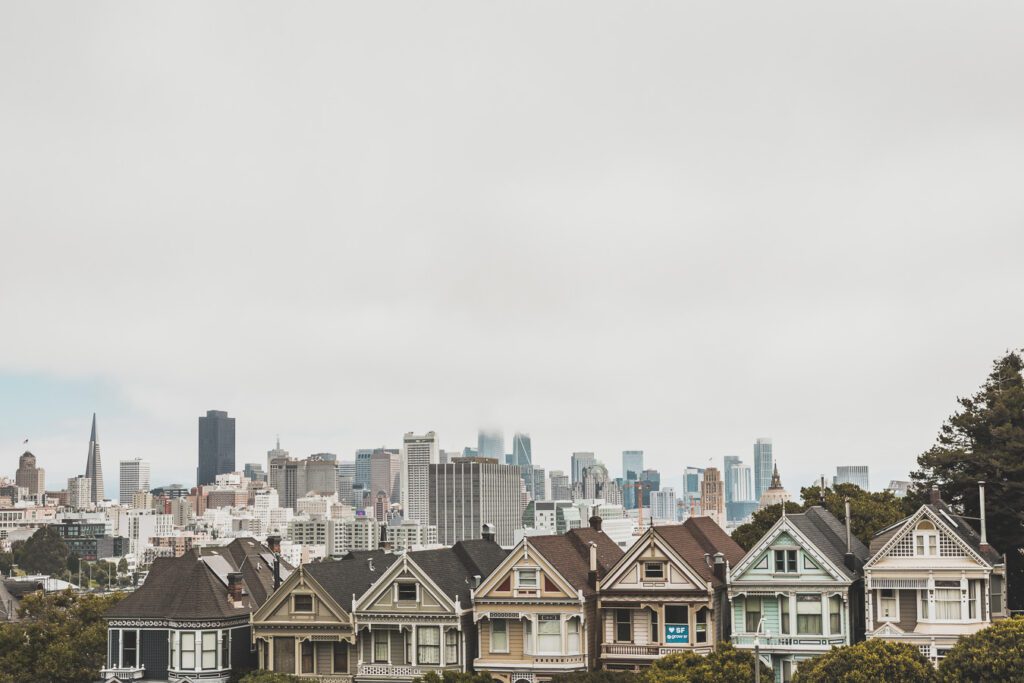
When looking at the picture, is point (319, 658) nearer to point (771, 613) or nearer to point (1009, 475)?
point (771, 613)

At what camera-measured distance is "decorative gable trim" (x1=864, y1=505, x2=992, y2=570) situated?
59156 mm

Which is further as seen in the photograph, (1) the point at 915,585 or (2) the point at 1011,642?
(1) the point at 915,585

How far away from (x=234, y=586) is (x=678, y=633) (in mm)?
22283

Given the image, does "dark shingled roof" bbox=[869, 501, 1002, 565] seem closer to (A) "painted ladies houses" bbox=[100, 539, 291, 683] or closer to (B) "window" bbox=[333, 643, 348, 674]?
(B) "window" bbox=[333, 643, 348, 674]

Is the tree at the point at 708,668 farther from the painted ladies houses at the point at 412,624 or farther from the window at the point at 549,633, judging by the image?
the painted ladies houses at the point at 412,624

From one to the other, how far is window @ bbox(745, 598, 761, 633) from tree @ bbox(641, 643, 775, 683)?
81.1 inches

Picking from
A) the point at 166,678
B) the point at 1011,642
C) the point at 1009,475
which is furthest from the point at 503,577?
the point at 1009,475

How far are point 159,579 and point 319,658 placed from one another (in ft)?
31.2

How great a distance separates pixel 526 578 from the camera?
6397 centimetres

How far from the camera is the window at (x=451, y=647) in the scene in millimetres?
63969

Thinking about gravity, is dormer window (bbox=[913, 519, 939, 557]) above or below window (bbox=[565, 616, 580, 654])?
above

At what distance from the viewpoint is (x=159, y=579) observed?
226ft

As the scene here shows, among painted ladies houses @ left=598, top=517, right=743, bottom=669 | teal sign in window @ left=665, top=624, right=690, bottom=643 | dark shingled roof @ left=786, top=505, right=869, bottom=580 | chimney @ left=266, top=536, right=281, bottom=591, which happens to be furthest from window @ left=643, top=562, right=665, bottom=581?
chimney @ left=266, top=536, right=281, bottom=591

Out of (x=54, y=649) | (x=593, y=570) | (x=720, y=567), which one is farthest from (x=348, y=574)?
(x=720, y=567)
